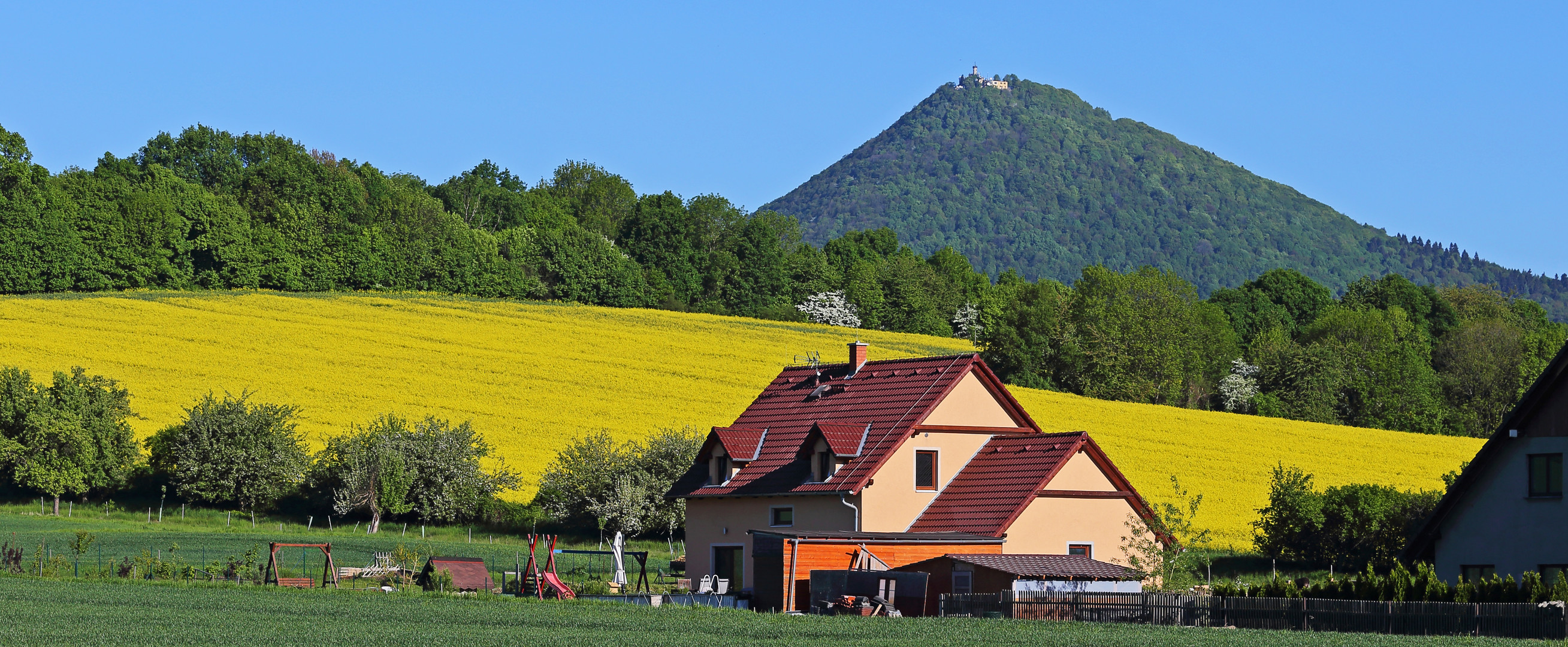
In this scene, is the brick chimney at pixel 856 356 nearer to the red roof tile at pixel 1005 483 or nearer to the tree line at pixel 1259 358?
the red roof tile at pixel 1005 483

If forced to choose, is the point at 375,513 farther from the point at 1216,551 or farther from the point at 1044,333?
the point at 1044,333

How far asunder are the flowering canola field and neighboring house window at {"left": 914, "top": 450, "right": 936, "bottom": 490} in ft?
56.2

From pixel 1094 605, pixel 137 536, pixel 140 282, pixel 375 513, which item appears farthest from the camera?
pixel 140 282

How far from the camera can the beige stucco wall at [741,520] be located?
1977 inches

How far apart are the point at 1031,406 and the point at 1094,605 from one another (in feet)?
174

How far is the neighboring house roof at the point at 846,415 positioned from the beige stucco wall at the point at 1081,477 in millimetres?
2797

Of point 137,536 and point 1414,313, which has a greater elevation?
point 1414,313

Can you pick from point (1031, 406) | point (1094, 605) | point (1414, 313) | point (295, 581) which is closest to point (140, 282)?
point (1031, 406)

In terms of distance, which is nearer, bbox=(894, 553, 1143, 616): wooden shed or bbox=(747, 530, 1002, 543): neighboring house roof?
bbox=(894, 553, 1143, 616): wooden shed

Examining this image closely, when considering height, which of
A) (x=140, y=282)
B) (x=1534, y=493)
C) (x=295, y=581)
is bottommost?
(x=295, y=581)

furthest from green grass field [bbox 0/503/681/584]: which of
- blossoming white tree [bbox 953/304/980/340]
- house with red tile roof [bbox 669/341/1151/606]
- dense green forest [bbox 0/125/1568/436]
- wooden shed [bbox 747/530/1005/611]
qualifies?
blossoming white tree [bbox 953/304/980/340]

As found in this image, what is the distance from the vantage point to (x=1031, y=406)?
91250 mm

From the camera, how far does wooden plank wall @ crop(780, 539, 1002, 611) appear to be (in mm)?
45000

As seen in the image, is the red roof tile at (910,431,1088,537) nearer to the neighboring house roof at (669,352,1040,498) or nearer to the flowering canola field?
the neighboring house roof at (669,352,1040,498)
